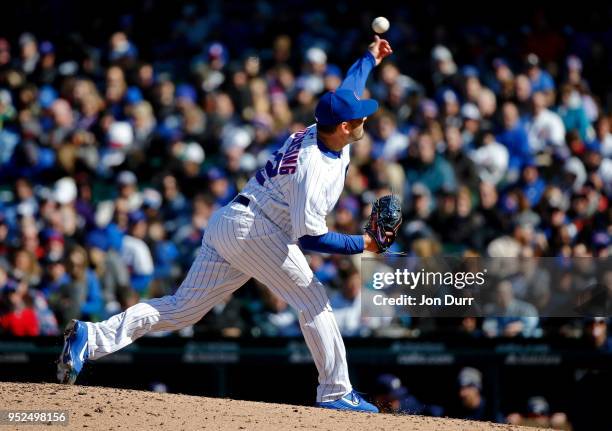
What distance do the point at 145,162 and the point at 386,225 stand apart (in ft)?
18.4

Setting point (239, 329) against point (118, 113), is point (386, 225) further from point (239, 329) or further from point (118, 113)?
point (118, 113)

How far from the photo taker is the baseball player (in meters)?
5.65

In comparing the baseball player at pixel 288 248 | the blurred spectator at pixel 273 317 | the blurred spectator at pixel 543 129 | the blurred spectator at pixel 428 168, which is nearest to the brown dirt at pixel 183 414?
the baseball player at pixel 288 248

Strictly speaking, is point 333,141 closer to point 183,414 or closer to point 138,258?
point 183,414

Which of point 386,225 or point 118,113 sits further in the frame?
point 118,113

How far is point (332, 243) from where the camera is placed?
5625 mm

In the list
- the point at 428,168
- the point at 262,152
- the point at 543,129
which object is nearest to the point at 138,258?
the point at 262,152

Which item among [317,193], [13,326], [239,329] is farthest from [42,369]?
[317,193]

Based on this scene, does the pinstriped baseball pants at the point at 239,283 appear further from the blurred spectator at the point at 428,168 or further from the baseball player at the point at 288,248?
the blurred spectator at the point at 428,168

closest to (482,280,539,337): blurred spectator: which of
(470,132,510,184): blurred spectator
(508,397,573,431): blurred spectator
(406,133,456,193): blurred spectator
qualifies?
(508,397,573,431): blurred spectator

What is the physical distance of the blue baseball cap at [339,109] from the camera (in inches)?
225

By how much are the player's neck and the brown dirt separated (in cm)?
129

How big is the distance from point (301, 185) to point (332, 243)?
0.99ft

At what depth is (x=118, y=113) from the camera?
11477 mm
